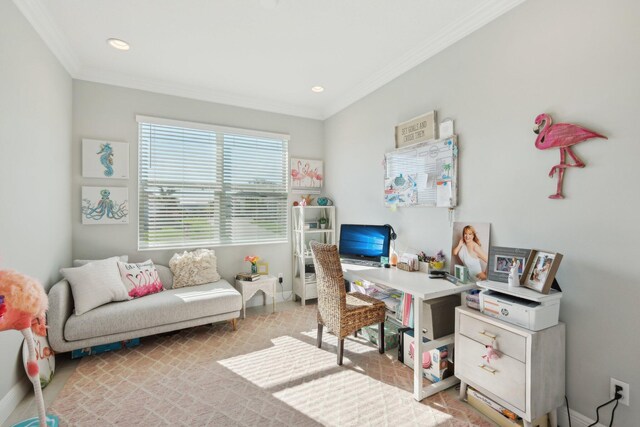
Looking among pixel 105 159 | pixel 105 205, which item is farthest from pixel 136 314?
pixel 105 159

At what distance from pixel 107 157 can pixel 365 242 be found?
2.95m

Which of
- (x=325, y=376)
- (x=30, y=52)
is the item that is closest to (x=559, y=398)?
(x=325, y=376)

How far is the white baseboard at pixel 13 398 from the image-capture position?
1.75 meters

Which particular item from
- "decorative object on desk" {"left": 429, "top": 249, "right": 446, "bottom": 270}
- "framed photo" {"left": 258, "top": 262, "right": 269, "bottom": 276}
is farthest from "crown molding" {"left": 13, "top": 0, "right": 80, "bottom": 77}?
"decorative object on desk" {"left": 429, "top": 249, "right": 446, "bottom": 270}

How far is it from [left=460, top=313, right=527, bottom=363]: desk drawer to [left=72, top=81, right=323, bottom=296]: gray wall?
2728 mm

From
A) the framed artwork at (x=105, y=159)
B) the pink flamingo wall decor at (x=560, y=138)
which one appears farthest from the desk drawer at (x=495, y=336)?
the framed artwork at (x=105, y=159)

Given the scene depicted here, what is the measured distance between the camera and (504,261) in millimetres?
1862

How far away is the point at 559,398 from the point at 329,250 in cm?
167

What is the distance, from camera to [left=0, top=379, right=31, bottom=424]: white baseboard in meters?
1.75

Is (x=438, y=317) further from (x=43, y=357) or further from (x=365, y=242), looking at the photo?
(x=43, y=357)

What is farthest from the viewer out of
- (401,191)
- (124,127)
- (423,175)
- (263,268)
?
(263,268)

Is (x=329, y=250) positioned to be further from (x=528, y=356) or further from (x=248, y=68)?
(x=248, y=68)

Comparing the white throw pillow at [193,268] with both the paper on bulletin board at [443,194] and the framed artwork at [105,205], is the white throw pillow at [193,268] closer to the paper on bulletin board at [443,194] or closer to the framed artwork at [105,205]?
the framed artwork at [105,205]

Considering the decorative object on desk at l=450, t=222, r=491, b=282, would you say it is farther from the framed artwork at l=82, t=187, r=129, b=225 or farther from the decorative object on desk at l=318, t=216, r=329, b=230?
the framed artwork at l=82, t=187, r=129, b=225
